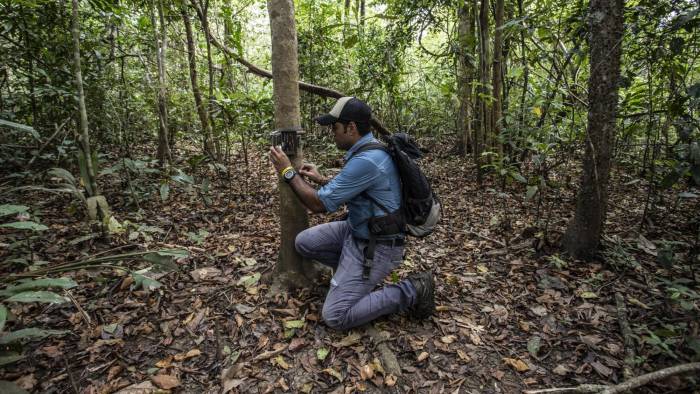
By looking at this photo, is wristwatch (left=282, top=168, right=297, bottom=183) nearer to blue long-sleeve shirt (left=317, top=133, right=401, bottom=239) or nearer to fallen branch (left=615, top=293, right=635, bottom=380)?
blue long-sleeve shirt (left=317, top=133, right=401, bottom=239)

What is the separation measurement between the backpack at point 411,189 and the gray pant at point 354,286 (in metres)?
0.32

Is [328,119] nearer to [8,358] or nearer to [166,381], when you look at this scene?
[166,381]

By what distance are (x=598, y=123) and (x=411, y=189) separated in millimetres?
2150

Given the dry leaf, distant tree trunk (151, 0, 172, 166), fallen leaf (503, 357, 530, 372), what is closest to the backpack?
the dry leaf

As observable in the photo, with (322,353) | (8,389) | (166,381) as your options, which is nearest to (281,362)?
(322,353)

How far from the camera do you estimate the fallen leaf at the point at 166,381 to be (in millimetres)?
2428

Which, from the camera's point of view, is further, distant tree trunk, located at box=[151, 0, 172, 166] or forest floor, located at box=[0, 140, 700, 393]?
distant tree trunk, located at box=[151, 0, 172, 166]

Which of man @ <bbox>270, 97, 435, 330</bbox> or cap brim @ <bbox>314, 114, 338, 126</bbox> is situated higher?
cap brim @ <bbox>314, 114, 338, 126</bbox>

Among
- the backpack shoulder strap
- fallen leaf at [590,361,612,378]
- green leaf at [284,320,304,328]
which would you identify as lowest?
fallen leaf at [590,361,612,378]

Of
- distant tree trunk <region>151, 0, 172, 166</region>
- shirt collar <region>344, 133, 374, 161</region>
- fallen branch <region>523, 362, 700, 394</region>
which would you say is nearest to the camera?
fallen branch <region>523, 362, 700, 394</region>

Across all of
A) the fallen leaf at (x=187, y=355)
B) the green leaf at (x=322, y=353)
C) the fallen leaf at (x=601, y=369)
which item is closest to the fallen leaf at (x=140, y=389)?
the fallen leaf at (x=187, y=355)

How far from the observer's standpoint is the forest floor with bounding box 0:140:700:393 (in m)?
2.56

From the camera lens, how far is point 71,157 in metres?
5.19

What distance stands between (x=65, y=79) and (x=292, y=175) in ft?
13.5
